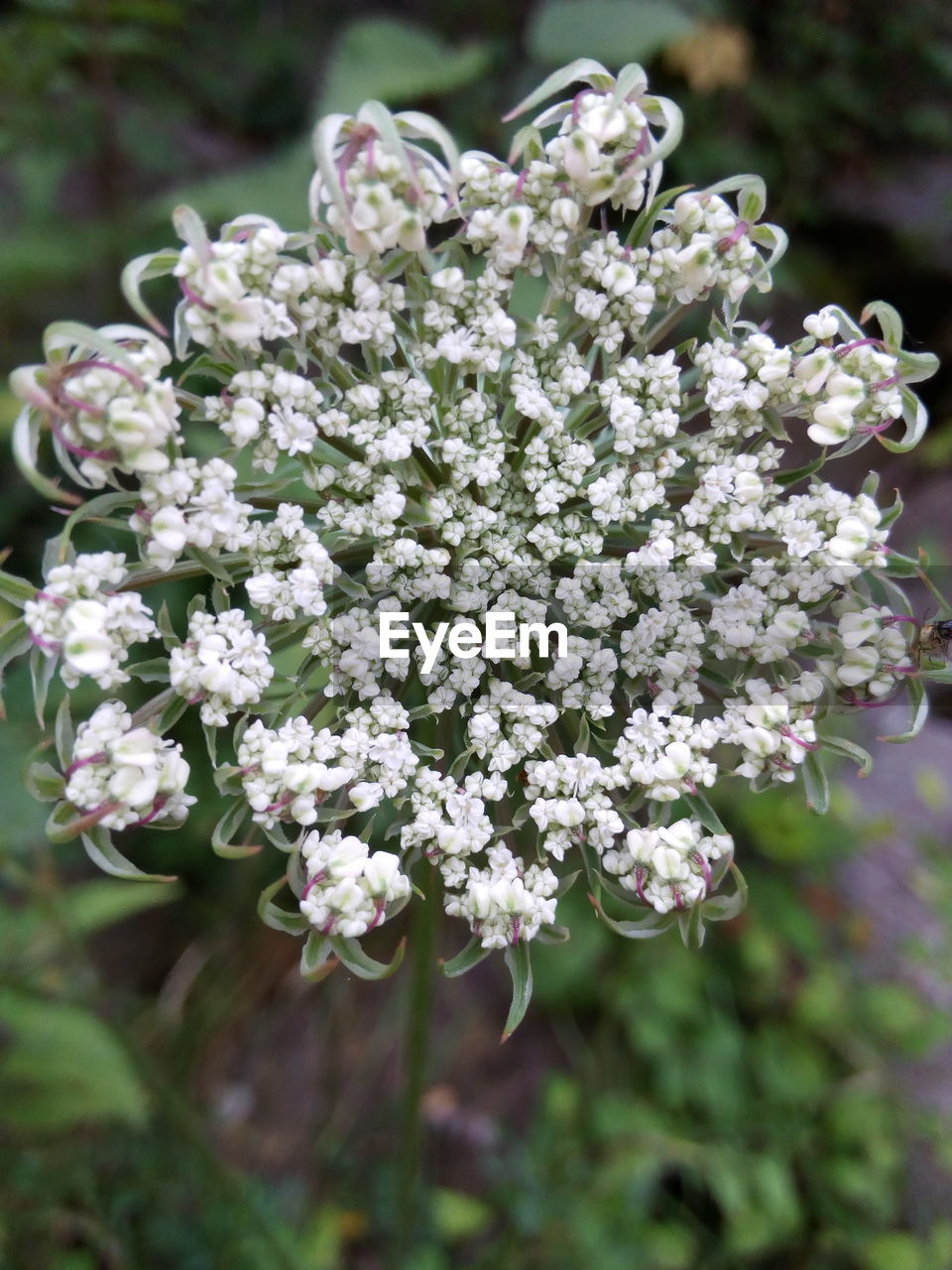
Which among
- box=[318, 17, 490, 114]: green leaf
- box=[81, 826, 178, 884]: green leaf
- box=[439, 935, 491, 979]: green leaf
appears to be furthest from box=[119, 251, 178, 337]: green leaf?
box=[318, 17, 490, 114]: green leaf

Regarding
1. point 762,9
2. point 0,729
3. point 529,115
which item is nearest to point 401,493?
point 0,729

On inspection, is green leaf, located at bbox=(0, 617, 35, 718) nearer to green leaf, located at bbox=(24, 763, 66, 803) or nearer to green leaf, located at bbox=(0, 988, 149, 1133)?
green leaf, located at bbox=(24, 763, 66, 803)

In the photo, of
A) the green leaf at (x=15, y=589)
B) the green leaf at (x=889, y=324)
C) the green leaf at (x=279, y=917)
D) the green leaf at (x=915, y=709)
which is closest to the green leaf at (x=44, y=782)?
the green leaf at (x=15, y=589)

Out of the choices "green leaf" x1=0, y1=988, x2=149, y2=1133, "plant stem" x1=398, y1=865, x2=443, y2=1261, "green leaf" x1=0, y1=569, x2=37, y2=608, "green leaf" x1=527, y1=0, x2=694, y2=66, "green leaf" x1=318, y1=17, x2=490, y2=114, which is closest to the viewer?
"green leaf" x1=0, y1=569, x2=37, y2=608

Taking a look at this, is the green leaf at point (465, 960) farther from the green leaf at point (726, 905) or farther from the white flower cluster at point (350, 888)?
the green leaf at point (726, 905)

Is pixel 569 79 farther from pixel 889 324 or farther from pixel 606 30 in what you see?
pixel 606 30

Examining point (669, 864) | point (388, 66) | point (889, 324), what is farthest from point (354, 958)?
point (388, 66)

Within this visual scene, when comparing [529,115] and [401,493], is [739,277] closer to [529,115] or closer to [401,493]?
[401,493]
